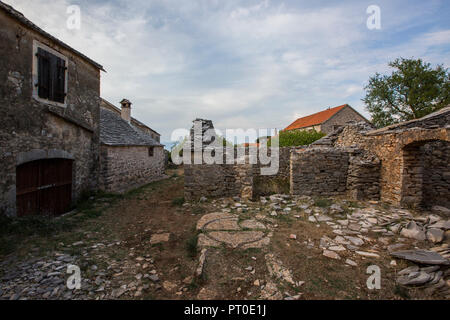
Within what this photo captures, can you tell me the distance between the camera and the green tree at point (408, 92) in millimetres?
18625

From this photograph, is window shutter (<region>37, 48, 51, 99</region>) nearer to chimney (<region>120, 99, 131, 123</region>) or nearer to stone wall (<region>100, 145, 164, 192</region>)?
stone wall (<region>100, 145, 164, 192</region>)

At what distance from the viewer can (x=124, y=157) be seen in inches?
431

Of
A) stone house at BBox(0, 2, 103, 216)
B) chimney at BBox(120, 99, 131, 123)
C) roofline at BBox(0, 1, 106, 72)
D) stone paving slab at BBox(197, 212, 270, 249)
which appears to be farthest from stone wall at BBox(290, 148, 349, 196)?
chimney at BBox(120, 99, 131, 123)

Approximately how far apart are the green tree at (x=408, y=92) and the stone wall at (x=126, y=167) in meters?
23.1

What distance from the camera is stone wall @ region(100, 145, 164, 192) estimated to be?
941cm

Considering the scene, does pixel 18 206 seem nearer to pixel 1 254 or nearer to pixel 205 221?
pixel 1 254

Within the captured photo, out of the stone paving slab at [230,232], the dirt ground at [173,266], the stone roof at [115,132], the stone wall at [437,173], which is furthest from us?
the stone roof at [115,132]

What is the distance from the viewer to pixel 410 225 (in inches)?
199

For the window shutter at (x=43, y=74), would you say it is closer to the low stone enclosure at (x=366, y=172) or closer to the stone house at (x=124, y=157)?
the stone house at (x=124, y=157)

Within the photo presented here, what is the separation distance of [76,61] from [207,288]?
9.25 metres

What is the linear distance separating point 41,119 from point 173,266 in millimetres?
6177

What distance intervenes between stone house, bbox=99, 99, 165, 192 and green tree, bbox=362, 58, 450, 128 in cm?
2295

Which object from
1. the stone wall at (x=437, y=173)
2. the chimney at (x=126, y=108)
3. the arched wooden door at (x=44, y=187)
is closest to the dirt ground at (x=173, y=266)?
the arched wooden door at (x=44, y=187)
